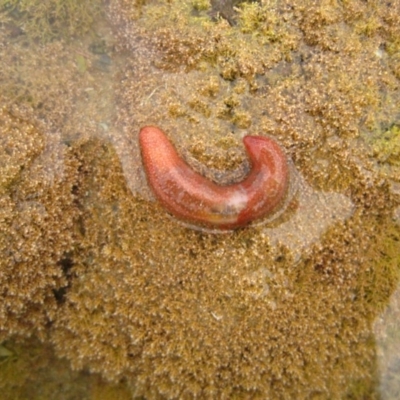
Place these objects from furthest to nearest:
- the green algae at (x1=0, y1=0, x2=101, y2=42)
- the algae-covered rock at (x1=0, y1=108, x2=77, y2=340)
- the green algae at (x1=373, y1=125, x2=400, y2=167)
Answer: the green algae at (x1=0, y1=0, x2=101, y2=42) → the green algae at (x1=373, y1=125, x2=400, y2=167) → the algae-covered rock at (x1=0, y1=108, x2=77, y2=340)

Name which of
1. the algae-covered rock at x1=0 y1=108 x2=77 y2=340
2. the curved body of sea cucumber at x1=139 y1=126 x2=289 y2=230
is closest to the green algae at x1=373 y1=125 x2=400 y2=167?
the curved body of sea cucumber at x1=139 y1=126 x2=289 y2=230

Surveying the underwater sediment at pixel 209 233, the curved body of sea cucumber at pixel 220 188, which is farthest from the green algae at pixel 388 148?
the curved body of sea cucumber at pixel 220 188

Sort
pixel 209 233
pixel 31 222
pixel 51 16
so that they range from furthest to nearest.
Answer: pixel 51 16 → pixel 209 233 → pixel 31 222

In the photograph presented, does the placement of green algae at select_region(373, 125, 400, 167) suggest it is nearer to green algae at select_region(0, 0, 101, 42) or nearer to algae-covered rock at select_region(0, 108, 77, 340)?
algae-covered rock at select_region(0, 108, 77, 340)

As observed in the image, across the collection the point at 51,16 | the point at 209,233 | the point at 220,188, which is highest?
the point at 51,16

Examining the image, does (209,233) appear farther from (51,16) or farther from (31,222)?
(51,16)

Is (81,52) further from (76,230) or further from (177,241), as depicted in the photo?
(177,241)

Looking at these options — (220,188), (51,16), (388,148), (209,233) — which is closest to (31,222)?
(209,233)
